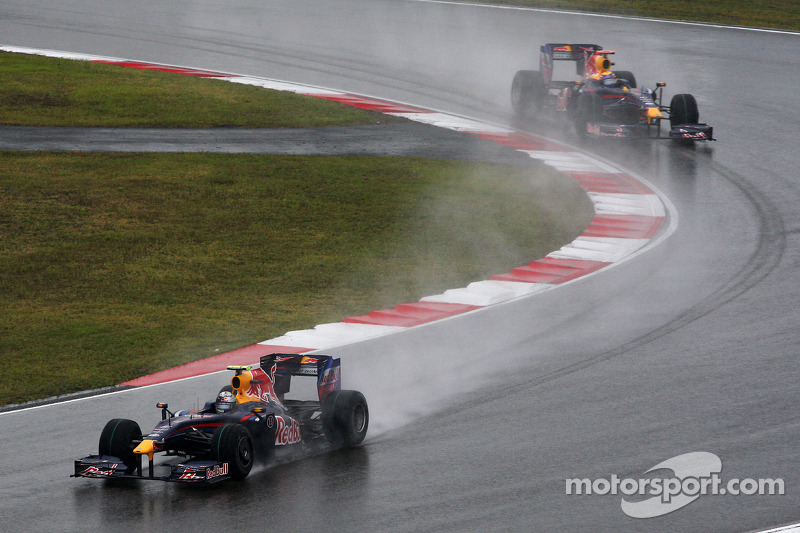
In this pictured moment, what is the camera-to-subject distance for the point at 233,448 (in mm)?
8469

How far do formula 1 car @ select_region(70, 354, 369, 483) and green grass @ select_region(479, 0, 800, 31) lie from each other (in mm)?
30375

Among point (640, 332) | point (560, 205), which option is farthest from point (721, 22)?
point (640, 332)

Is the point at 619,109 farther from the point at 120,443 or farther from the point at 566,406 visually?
the point at 120,443

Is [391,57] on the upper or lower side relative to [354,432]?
upper

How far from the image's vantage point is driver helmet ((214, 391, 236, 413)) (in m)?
9.02

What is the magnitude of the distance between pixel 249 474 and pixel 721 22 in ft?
105

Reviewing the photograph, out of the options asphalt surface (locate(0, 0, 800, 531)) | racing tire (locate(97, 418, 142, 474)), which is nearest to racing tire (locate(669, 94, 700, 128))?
asphalt surface (locate(0, 0, 800, 531))

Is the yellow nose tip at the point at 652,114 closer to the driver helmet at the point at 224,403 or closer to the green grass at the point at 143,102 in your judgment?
the green grass at the point at 143,102

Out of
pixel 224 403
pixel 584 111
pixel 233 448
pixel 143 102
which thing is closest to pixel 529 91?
pixel 584 111

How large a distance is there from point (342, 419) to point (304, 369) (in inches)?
29.4

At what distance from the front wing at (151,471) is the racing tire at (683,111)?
17.2 metres

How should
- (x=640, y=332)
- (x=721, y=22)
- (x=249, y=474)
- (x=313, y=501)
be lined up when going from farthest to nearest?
1. (x=721, y=22)
2. (x=640, y=332)
3. (x=249, y=474)
4. (x=313, y=501)

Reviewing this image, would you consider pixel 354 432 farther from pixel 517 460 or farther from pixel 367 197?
pixel 367 197

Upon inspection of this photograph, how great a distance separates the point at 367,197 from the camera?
19406 millimetres
